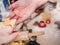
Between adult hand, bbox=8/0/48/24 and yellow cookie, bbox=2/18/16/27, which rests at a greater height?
adult hand, bbox=8/0/48/24

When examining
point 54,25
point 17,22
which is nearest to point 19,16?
point 17,22

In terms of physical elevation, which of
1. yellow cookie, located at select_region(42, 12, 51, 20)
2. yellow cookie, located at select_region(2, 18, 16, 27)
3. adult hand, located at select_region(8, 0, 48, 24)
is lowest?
yellow cookie, located at select_region(2, 18, 16, 27)

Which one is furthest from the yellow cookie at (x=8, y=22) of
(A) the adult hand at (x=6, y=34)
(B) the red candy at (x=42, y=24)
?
(B) the red candy at (x=42, y=24)

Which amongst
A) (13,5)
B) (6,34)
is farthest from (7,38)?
(13,5)

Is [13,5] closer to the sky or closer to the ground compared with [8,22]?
closer to the sky

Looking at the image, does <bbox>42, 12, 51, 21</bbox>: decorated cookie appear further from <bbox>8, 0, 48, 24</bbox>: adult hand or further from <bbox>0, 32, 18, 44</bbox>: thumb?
<bbox>0, 32, 18, 44</bbox>: thumb

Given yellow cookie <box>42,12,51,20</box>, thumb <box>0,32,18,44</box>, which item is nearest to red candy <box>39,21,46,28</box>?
yellow cookie <box>42,12,51,20</box>

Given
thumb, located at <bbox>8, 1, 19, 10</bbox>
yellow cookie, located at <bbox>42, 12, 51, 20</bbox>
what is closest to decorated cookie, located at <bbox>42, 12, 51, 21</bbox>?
yellow cookie, located at <bbox>42, 12, 51, 20</bbox>

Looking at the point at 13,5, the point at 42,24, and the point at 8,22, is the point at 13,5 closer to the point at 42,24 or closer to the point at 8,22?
the point at 8,22

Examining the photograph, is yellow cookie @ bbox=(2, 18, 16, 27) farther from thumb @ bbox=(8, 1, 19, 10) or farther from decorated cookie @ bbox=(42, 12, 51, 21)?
decorated cookie @ bbox=(42, 12, 51, 21)
